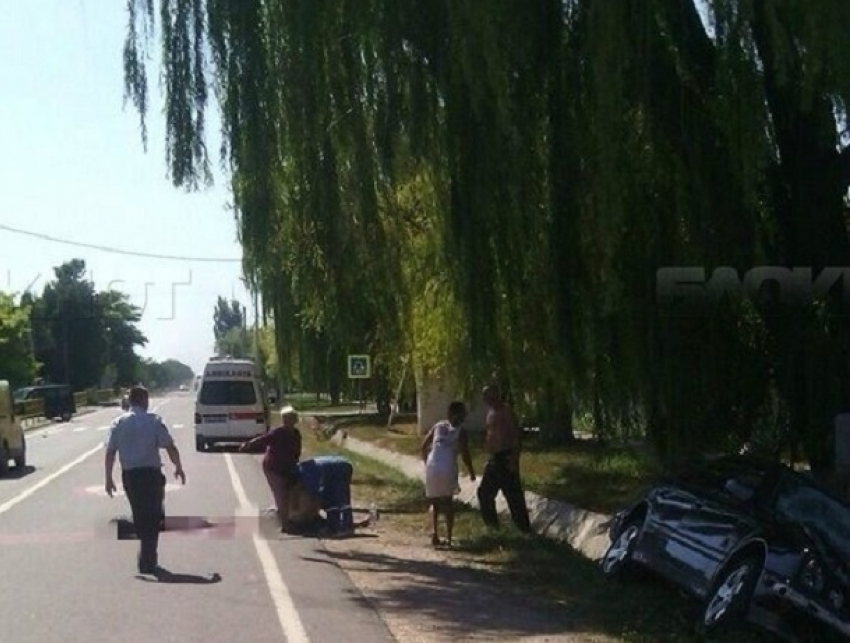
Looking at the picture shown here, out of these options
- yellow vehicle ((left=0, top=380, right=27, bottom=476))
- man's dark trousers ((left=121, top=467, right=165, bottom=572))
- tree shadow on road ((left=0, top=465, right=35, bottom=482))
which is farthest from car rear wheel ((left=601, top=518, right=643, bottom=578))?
yellow vehicle ((left=0, top=380, right=27, bottom=476))

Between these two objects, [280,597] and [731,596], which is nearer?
[731,596]

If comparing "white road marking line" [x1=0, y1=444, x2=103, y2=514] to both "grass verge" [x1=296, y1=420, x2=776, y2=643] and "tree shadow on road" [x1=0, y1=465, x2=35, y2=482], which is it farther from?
"grass verge" [x1=296, y1=420, x2=776, y2=643]

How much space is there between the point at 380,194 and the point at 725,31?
3681 mm

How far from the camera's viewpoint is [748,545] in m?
10.4

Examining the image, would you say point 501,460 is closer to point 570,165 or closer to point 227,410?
point 570,165

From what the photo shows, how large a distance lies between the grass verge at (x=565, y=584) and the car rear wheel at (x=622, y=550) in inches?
4.9

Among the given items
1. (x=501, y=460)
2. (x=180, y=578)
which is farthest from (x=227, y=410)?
(x=180, y=578)

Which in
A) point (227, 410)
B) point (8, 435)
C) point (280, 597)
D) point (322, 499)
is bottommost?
point (280, 597)

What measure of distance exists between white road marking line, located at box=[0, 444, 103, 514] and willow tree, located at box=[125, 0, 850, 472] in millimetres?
8419

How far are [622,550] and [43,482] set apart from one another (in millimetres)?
16154

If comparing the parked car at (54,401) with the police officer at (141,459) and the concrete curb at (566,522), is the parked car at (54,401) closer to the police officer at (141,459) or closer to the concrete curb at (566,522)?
the concrete curb at (566,522)

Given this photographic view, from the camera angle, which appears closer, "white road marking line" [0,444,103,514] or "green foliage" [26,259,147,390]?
"white road marking line" [0,444,103,514]

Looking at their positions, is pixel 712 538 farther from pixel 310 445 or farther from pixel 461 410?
pixel 310 445

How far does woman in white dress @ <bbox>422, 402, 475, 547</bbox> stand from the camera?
1608 centimetres
